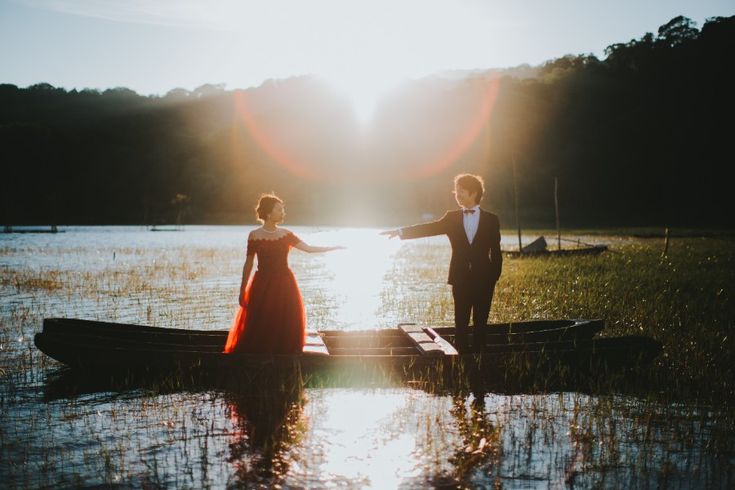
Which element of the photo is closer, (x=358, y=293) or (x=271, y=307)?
(x=271, y=307)

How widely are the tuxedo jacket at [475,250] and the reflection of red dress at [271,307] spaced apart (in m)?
2.41

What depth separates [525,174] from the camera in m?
122

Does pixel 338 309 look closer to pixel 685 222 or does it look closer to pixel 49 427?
pixel 49 427

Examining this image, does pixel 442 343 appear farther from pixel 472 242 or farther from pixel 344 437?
pixel 344 437

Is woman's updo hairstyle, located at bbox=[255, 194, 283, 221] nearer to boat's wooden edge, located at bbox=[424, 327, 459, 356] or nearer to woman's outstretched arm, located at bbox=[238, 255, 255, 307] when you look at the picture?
woman's outstretched arm, located at bbox=[238, 255, 255, 307]

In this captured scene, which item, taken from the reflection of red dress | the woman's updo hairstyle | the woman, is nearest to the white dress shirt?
the woman

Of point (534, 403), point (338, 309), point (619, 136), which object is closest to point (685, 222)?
point (619, 136)

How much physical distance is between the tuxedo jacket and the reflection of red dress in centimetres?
241

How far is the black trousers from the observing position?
9.04m

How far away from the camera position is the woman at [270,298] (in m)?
9.10

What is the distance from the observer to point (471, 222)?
8.73 meters

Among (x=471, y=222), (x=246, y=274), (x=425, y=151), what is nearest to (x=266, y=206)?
(x=246, y=274)

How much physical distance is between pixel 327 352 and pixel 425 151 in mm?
142714

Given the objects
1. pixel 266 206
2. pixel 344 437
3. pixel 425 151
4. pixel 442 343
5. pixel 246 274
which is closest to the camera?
pixel 344 437
